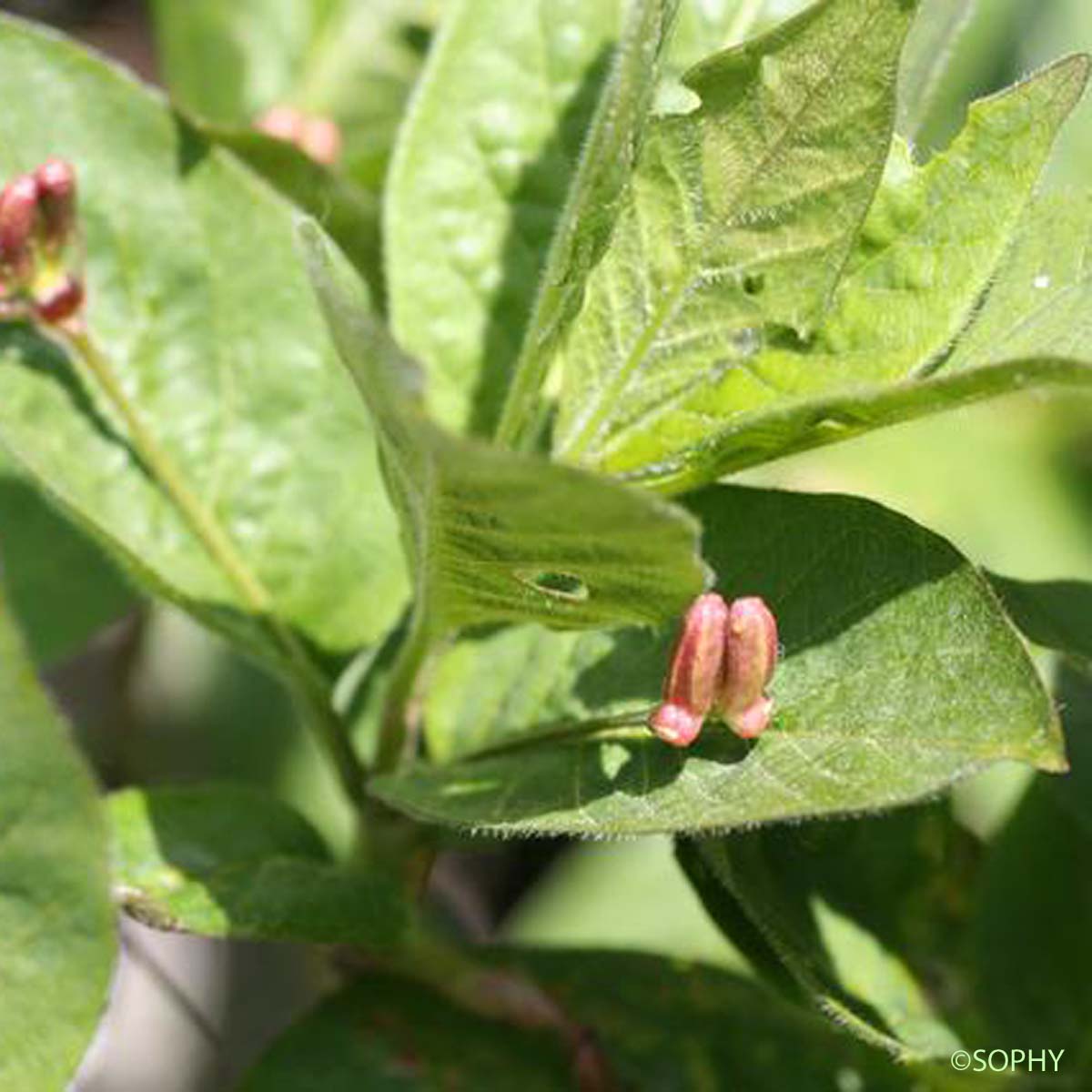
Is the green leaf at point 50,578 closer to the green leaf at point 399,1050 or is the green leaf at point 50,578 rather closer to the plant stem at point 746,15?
the green leaf at point 399,1050

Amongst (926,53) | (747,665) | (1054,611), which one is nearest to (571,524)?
(747,665)

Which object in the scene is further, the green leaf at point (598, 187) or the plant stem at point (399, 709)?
the plant stem at point (399, 709)

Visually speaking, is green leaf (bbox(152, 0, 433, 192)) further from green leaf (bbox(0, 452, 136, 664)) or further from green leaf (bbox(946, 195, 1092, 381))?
green leaf (bbox(946, 195, 1092, 381))

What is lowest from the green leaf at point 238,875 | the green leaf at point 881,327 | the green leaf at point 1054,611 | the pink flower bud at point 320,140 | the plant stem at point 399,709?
the green leaf at point 238,875

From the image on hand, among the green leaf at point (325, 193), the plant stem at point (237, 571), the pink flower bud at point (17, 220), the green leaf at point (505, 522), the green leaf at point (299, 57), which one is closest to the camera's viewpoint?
the green leaf at point (505, 522)

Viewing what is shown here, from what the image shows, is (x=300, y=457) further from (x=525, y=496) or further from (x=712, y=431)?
(x=525, y=496)

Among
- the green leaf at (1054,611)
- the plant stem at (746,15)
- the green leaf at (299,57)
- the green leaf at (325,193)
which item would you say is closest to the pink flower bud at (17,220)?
the green leaf at (325,193)

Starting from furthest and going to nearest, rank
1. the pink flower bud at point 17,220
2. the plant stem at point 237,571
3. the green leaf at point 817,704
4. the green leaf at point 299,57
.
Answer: the green leaf at point 299,57 < the plant stem at point 237,571 < the pink flower bud at point 17,220 < the green leaf at point 817,704
